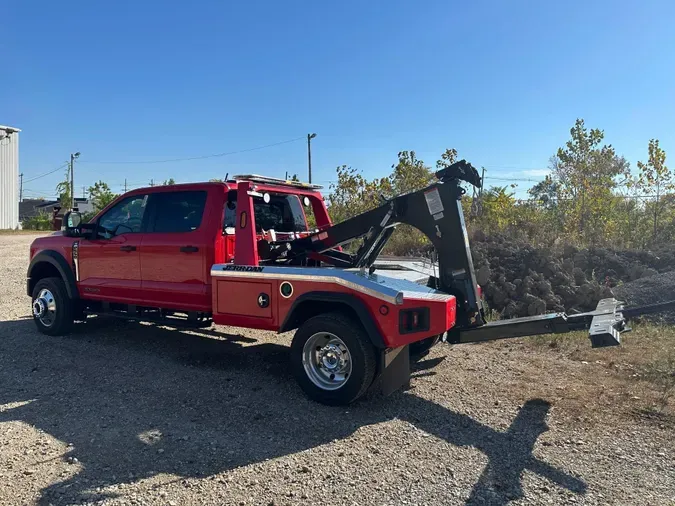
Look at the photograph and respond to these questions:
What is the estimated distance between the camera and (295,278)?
5.31 meters

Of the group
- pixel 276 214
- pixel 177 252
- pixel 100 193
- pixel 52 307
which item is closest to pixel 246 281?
pixel 177 252

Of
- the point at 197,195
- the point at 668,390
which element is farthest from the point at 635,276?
the point at 197,195

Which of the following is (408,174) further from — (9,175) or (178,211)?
(9,175)

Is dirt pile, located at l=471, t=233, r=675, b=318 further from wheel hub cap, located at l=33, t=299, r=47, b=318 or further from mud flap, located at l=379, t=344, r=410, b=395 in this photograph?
wheel hub cap, located at l=33, t=299, r=47, b=318

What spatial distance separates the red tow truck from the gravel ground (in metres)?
0.55

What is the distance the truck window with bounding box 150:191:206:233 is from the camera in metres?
6.35

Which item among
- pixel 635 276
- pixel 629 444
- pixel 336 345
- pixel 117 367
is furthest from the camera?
pixel 635 276

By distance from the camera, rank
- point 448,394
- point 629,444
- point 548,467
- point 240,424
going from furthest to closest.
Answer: point 448,394 < point 240,424 < point 629,444 < point 548,467

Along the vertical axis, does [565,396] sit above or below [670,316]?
below

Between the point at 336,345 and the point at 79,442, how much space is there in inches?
90.3

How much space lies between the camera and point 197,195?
641cm

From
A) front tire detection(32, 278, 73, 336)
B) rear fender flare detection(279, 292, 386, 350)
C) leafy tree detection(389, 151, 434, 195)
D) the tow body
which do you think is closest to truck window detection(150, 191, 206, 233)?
the tow body

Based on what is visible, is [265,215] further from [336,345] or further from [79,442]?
[79,442]

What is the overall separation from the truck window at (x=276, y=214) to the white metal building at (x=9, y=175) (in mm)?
38387
